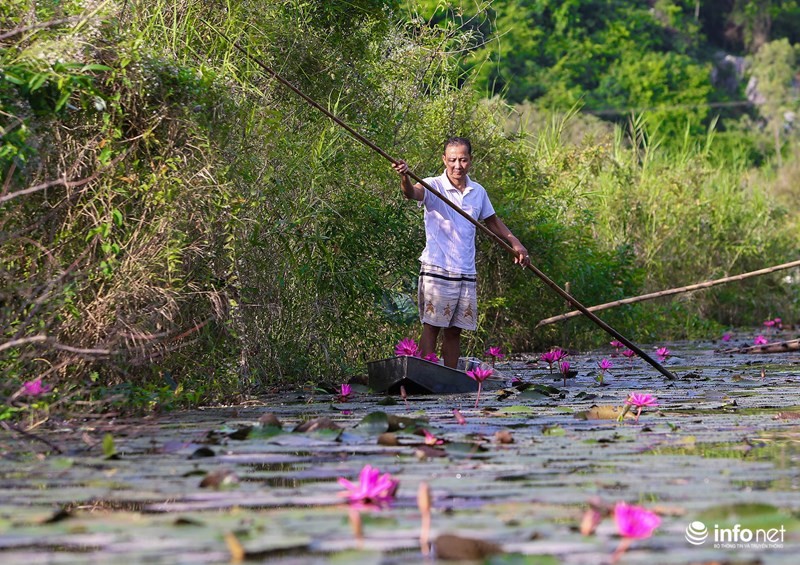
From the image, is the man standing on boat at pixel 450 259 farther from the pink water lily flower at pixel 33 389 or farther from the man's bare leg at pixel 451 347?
the pink water lily flower at pixel 33 389

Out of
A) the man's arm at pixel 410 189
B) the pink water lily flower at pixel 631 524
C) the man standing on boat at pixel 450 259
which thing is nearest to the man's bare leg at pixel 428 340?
the man standing on boat at pixel 450 259

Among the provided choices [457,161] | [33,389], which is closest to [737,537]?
[33,389]

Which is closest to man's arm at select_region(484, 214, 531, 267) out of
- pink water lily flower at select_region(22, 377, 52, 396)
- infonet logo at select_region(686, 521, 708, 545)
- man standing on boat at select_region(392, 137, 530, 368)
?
man standing on boat at select_region(392, 137, 530, 368)

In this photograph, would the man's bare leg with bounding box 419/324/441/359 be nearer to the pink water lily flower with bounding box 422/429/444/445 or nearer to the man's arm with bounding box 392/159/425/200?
the man's arm with bounding box 392/159/425/200

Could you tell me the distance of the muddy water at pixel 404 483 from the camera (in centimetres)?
328

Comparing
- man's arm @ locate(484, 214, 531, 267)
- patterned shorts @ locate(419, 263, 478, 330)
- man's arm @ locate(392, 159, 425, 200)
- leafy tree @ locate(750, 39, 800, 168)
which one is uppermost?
leafy tree @ locate(750, 39, 800, 168)

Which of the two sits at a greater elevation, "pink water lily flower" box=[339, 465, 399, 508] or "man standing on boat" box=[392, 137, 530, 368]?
"man standing on boat" box=[392, 137, 530, 368]

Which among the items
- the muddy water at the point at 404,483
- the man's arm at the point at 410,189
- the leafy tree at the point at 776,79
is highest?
the leafy tree at the point at 776,79

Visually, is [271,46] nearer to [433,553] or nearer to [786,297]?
[433,553]

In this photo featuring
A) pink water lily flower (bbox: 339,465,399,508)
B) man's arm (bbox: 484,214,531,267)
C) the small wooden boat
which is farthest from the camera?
man's arm (bbox: 484,214,531,267)

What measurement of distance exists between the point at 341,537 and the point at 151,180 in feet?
11.5

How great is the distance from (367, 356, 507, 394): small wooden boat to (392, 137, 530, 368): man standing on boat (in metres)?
0.70

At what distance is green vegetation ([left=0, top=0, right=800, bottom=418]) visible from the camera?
20.0ft

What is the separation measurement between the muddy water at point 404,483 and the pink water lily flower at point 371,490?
0.05 meters
